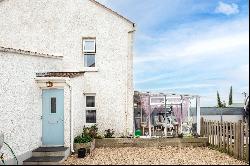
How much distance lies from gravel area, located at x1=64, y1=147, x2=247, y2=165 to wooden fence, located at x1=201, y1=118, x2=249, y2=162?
0.36m

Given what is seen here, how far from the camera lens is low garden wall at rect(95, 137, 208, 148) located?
18875mm

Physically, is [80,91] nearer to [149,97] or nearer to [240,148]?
[149,97]

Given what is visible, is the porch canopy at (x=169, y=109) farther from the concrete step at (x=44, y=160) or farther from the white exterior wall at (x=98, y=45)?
the concrete step at (x=44, y=160)

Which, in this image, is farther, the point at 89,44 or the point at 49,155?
the point at 89,44

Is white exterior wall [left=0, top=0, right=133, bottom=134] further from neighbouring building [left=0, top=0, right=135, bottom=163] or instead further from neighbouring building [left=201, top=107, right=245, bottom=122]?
neighbouring building [left=201, top=107, right=245, bottom=122]

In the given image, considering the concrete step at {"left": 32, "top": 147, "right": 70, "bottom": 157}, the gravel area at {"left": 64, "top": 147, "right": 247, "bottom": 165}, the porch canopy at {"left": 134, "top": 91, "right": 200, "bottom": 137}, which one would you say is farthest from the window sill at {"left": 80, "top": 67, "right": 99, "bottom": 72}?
the concrete step at {"left": 32, "top": 147, "right": 70, "bottom": 157}

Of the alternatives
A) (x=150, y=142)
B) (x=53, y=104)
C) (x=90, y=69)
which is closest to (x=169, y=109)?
(x=150, y=142)

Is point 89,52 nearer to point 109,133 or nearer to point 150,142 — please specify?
point 109,133

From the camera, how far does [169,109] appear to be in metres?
21.9

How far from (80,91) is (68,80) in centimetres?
266

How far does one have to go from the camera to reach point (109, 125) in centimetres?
2017

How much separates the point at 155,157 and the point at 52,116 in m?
5.22

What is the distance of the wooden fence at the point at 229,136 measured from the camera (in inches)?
572

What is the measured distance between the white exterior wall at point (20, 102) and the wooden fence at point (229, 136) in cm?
854
